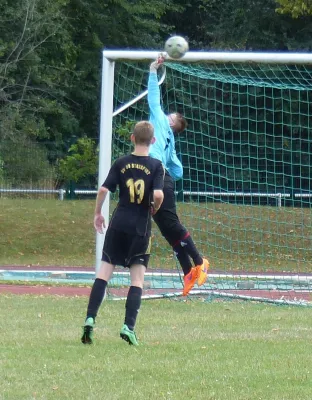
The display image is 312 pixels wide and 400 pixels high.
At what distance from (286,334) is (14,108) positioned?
22.5 m

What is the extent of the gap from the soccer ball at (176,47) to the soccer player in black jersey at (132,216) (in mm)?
2478

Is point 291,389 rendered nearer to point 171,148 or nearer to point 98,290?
point 98,290

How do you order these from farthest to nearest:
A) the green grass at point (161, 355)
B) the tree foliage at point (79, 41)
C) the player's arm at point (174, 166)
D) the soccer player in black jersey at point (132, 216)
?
the tree foliage at point (79, 41)
the player's arm at point (174, 166)
the soccer player in black jersey at point (132, 216)
the green grass at point (161, 355)

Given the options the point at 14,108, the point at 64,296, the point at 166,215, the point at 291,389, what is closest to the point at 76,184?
the point at 14,108

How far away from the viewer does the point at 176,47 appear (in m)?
10.1

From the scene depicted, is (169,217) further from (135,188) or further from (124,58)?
(135,188)

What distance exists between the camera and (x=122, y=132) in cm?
1502

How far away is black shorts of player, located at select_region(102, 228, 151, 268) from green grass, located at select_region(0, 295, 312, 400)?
68 cm

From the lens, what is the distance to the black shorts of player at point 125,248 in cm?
774

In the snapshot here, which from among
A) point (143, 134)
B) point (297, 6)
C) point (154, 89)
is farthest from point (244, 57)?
point (297, 6)

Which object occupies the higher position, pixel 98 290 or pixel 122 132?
pixel 122 132

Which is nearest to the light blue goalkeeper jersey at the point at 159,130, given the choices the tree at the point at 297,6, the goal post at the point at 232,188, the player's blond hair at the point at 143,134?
the player's blond hair at the point at 143,134

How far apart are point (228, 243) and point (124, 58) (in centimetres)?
760

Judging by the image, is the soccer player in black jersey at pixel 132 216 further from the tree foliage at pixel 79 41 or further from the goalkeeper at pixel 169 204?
the tree foliage at pixel 79 41
